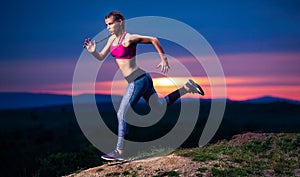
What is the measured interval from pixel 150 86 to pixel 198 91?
5.23 ft

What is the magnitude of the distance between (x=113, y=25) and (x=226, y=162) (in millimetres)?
5462

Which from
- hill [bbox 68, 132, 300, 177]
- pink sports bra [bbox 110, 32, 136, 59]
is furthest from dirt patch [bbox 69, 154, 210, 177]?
pink sports bra [bbox 110, 32, 136, 59]

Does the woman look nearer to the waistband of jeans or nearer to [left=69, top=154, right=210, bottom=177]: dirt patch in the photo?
the waistband of jeans

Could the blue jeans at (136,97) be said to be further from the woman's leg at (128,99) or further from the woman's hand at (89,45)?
the woman's hand at (89,45)

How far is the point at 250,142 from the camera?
17266 millimetres

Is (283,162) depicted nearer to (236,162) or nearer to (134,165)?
(236,162)

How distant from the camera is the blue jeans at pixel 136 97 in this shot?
13.7 m

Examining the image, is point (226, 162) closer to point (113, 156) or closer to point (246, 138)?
point (113, 156)

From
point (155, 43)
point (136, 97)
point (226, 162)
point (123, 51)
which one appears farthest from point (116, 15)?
point (226, 162)

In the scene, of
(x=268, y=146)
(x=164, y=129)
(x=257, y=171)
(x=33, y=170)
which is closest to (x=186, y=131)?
(x=268, y=146)

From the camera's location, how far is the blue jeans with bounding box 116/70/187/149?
13719mm

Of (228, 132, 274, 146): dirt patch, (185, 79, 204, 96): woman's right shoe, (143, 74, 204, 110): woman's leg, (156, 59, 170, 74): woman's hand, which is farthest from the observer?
(228, 132, 274, 146): dirt patch

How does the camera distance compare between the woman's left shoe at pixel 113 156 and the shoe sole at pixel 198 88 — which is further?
the shoe sole at pixel 198 88

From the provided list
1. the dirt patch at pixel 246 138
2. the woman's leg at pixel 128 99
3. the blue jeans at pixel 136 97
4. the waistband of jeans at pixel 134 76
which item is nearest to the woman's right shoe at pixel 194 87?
the blue jeans at pixel 136 97
